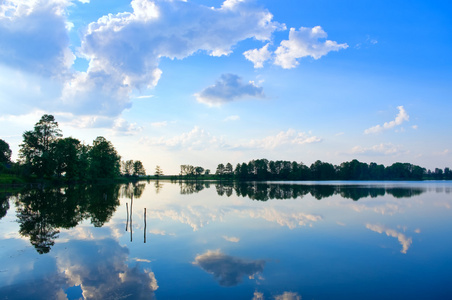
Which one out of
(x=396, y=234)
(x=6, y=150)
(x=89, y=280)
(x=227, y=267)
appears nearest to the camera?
(x=89, y=280)

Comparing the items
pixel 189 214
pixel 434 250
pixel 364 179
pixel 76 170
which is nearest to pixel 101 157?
pixel 76 170

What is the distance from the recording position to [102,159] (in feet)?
347

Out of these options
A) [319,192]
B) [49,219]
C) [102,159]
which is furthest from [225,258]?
[102,159]

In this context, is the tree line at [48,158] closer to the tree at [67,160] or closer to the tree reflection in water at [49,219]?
the tree at [67,160]

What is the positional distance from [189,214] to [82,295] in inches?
848

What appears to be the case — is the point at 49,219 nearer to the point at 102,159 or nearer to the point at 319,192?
the point at 319,192

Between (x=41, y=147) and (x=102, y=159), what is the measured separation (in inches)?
1125

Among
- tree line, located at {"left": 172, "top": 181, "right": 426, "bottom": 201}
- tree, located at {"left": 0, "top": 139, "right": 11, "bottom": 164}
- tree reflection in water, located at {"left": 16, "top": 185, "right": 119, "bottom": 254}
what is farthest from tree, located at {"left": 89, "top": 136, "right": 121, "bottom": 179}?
tree reflection in water, located at {"left": 16, "top": 185, "right": 119, "bottom": 254}

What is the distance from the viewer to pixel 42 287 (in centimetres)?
1170

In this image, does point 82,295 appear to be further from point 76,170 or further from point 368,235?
point 76,170

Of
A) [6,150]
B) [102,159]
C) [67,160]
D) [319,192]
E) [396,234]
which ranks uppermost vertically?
[6,150]

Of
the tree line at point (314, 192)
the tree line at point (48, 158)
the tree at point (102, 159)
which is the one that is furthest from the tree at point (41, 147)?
the tree line at point (314, 192)

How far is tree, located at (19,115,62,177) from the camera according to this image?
72.5 meters

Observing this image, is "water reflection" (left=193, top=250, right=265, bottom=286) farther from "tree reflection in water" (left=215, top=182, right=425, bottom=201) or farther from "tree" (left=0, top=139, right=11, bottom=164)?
"tree" (left=0, top=139, right=11, bottom=164)
